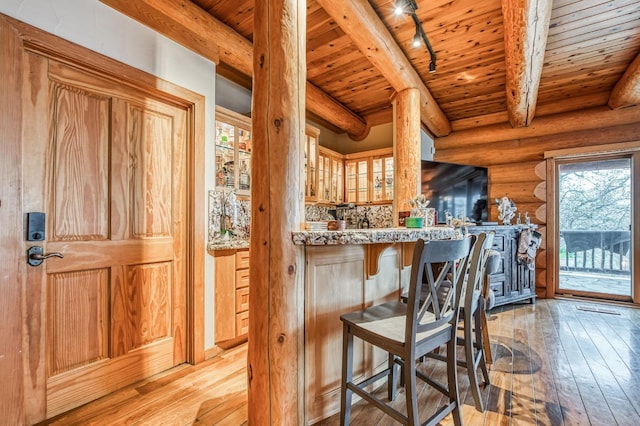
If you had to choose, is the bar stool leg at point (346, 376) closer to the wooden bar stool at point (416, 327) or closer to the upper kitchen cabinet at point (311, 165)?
the wooden bar stool at point (416, 327)

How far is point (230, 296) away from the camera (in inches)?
99.6

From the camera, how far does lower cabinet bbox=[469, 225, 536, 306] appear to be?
3.75m

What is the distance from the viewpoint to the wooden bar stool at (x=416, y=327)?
1188mm

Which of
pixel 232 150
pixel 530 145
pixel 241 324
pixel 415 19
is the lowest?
pixel 241 324

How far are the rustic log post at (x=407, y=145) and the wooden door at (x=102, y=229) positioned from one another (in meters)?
2.19

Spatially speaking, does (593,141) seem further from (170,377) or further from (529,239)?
(170,377)

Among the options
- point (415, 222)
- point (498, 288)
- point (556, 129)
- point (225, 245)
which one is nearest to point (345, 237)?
point (415, 222)

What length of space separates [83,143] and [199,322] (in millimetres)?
1485

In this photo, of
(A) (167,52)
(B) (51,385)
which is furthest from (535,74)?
(B) (51,385)

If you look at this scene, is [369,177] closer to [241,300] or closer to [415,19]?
[415,19]

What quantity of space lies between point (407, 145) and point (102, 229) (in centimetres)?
286

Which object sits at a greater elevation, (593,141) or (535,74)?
(535,74)

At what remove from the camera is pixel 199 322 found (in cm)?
232

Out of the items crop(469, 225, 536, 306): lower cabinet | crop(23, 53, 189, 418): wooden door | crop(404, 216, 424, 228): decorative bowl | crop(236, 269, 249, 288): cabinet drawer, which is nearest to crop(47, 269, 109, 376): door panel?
crop(23, 53, 189, 418): wooden door
